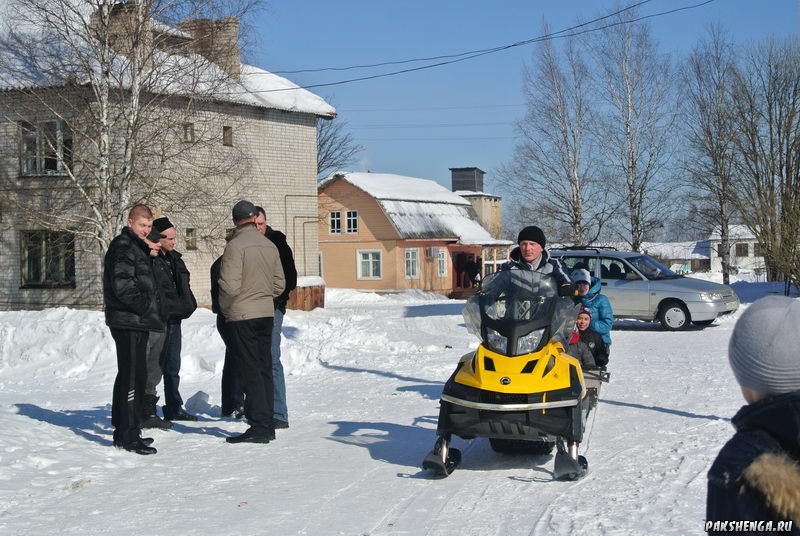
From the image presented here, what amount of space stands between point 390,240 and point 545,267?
133ft

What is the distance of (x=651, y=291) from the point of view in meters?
20.5

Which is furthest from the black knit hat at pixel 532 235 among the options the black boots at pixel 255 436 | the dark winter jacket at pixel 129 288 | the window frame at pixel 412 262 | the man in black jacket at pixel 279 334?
the window frame at pixel 412 262

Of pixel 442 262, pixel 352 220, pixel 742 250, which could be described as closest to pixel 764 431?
pixel 352 220

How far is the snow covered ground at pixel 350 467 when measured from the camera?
558 cm

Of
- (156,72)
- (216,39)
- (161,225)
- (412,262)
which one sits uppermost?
(216,39)

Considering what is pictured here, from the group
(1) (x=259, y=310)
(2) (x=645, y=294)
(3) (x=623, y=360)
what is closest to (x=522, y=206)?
(2) (x=645, y=294)

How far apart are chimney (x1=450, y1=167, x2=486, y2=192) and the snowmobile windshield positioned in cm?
6813

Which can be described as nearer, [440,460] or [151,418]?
[440,460]

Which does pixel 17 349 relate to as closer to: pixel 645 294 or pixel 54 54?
pixel 54 54

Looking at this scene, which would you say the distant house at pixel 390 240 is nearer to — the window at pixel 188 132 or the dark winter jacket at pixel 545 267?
the window at pixel 188 132

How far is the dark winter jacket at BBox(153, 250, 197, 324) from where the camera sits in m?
8.73

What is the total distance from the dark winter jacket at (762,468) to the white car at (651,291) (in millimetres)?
17862

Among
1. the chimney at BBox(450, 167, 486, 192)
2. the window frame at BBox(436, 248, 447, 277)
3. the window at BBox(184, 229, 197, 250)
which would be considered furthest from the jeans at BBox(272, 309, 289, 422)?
the chimney at BBox(450, 167, 486, 192)

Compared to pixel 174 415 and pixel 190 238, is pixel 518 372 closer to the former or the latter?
pixel 174 415
